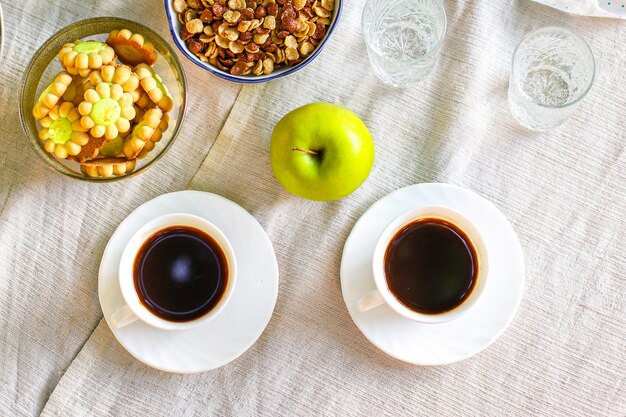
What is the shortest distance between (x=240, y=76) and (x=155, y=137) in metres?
0.15

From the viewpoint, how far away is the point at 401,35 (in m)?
1.08

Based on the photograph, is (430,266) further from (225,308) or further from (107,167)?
(107,167)

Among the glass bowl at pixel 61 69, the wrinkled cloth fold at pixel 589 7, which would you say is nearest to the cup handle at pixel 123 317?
the glass bowl at pixel 61 69

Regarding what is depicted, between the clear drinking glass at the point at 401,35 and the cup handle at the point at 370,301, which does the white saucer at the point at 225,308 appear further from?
the clear drinking glass at the point at 401,35

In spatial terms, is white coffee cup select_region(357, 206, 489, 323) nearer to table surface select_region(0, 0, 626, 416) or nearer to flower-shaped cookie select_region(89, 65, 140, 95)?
table surface select_region(0, 0, 626, 416)

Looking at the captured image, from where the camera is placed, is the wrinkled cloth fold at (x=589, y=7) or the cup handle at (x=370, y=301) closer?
the cup handle at (x=370, y=301)

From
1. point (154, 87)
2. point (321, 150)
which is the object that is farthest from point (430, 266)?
point (154, 87)

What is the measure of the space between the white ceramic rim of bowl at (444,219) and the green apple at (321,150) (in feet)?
0.29

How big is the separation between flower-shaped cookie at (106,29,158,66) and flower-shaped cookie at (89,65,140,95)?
0.14ft

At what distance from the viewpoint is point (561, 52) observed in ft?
3.42

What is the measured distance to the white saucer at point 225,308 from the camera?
39.1 inches

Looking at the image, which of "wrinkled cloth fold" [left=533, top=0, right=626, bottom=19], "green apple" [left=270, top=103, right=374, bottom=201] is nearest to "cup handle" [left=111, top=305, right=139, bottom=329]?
"green apple" [left=270, top=103, right=374, bottom=201]

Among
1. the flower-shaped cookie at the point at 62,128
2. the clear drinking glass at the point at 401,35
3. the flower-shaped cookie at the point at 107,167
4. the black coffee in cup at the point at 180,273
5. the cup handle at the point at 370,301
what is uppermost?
the clear drinking glass at the point at 401,35

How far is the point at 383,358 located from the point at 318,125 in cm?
36
